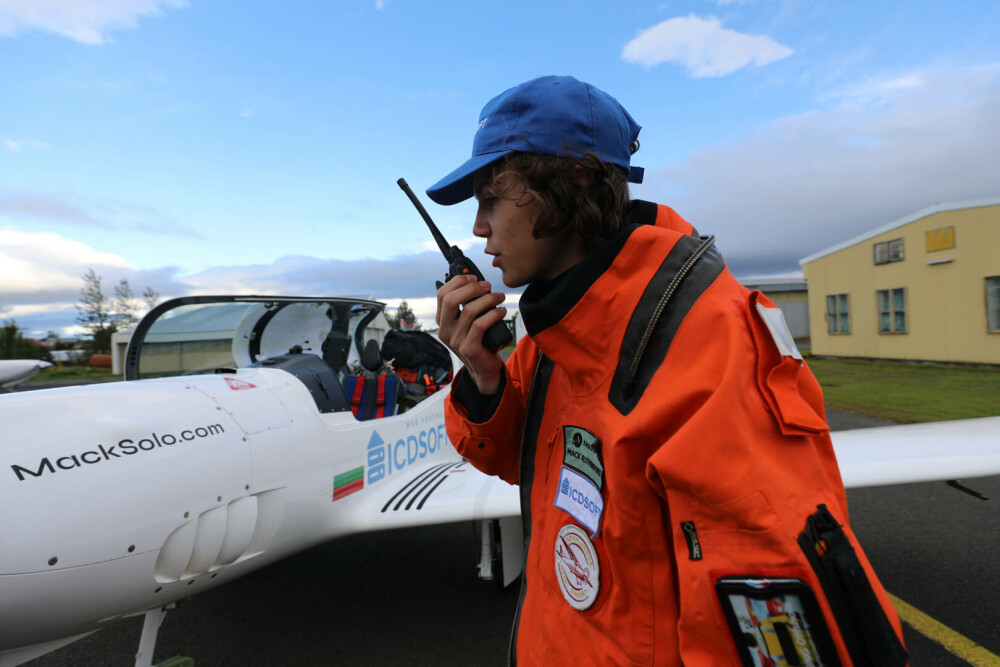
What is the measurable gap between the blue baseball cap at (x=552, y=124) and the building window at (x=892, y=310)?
16.6 m

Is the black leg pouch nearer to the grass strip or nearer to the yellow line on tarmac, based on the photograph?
the yellow line on tarmac

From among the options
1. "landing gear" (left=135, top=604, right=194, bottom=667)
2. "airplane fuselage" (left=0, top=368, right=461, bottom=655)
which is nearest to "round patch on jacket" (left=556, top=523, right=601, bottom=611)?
"airplane fuselage" (left=0, top=368, right=461, bottom=655)

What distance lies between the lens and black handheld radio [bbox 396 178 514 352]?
95cm

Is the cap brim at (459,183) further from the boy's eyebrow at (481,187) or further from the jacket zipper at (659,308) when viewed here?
Result: the jacket zipper at (659,308)

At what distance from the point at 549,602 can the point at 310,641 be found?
7.69 ft

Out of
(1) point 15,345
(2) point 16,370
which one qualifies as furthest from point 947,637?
(1) point 15,345

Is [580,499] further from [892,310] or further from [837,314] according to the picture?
[837,314]

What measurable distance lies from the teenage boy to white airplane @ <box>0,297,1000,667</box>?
141 centimetres

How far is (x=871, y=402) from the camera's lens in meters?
8.64

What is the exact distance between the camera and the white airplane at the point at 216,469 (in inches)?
63.5

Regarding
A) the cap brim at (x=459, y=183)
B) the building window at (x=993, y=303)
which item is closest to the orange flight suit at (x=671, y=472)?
the cap brim at (x=459, y=183)

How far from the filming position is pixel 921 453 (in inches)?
115

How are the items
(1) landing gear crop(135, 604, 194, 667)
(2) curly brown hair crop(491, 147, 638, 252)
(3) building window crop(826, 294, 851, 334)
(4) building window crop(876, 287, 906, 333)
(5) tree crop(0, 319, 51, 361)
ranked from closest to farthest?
(2) curly brown hair crop(491, 147, 638, 252) → (1) landing gear crop(135, 604, 194, 667) → (4) building window crop(876, 287, 906, 333) → (3) building window crop(826, 294, 851, 334) → (5) tree crop(0, 319, 51, 361)

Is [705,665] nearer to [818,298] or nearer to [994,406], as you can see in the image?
[994,406]
